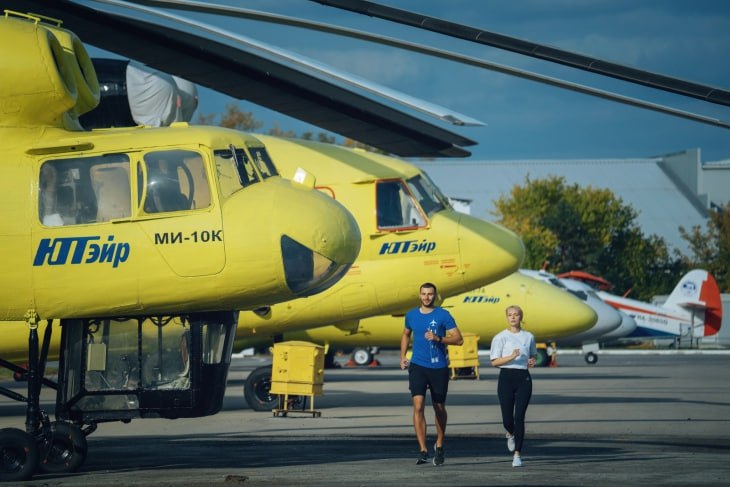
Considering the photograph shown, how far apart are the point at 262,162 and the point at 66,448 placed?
3439 mm

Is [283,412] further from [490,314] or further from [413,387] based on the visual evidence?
[490,314]

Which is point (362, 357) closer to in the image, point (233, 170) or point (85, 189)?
point (233, 170)

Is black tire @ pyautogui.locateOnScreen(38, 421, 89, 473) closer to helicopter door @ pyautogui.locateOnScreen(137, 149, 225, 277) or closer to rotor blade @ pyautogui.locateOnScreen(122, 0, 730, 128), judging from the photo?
helicopter door @ pyautogui.locateOnScreen(137, 149, 225, 277)

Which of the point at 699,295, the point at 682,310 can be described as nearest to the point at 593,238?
the point at 682,310

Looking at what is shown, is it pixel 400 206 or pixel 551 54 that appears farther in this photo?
pixel 400 206

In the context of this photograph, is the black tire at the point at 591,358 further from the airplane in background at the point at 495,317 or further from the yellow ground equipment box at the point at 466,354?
the yellow ground equipment box at the point at 466,354

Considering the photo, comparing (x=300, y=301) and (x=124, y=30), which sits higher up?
(x=124, y=30)

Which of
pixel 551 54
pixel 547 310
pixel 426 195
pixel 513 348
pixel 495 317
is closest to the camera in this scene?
pixel 551 54

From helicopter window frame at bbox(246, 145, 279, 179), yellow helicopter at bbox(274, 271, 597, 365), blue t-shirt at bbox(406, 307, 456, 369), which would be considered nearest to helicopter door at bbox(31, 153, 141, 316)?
helicopter window frame at bbox(246, 145, 279, 179)

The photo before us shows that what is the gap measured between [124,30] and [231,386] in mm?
17572

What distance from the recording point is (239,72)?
11.8 meters

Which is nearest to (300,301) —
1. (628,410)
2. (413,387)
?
(628,410)

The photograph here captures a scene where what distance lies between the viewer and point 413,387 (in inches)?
483

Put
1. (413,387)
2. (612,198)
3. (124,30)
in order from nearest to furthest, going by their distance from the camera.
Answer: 1. (124,30)
2. (413,387)
3. (612,198)
